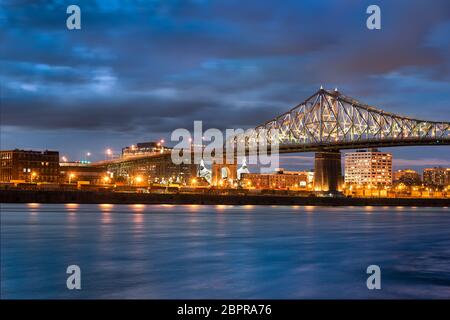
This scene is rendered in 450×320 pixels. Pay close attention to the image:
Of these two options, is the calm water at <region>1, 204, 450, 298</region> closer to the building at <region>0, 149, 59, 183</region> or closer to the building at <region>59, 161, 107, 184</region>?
the building at <region>0, 149, 59, 183</region>

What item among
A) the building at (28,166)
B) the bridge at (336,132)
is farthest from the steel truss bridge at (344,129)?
the building at (28,166)

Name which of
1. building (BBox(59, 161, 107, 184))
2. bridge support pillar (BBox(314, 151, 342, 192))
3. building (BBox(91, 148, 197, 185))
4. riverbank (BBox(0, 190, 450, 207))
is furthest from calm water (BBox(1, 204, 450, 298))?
building (BBox(59, 161, 107, 184))

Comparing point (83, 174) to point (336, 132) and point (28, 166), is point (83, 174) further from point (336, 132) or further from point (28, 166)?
point (336, 132)

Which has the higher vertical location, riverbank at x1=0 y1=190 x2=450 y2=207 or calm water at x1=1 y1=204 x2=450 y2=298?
riverbank at x1=0 y1=190 x2=450 y2=207

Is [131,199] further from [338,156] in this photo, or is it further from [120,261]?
[120,261]

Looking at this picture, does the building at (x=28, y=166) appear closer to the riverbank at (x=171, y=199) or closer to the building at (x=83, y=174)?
the building at (x=83, y=174)

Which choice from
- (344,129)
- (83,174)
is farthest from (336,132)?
(83,174)
